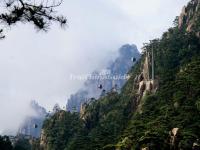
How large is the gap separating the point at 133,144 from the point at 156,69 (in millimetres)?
50611

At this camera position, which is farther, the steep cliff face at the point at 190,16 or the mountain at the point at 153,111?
the steep cliff face at the point at 190,16

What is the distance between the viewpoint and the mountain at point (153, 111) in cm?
4872

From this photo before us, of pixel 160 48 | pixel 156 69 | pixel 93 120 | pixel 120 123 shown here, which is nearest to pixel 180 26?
pixel 160 48

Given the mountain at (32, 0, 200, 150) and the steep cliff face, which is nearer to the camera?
the mountain at (32, 0, 200, 150)

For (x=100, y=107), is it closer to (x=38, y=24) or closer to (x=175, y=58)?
(x=175, y=58)

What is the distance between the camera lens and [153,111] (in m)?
66.8

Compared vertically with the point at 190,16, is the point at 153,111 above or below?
below

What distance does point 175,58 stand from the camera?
93.6 m

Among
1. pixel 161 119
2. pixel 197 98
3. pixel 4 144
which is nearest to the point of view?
pixel 161 119

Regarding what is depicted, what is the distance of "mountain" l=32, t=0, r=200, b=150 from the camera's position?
48719 millimetres

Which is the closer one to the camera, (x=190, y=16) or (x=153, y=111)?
(x=153, y=111)

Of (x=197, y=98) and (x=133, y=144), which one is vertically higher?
(x=197, y=98)

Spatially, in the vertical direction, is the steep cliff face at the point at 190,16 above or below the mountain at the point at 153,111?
above

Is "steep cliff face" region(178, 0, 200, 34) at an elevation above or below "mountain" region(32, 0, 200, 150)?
above
